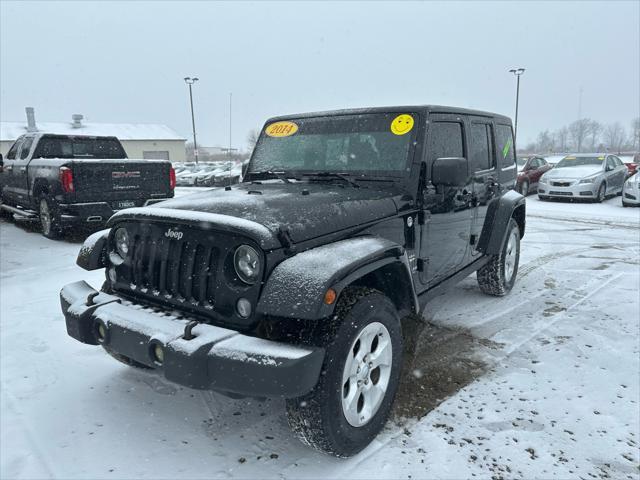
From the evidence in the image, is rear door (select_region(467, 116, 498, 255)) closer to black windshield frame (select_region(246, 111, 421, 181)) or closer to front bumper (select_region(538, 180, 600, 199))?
black windshield frame (select_region(246, 111, 421, 181))

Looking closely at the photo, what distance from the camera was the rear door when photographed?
432 cm

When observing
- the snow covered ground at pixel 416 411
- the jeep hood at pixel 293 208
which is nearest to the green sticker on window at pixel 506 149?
Result: the snow covered ground at pixel 416 411

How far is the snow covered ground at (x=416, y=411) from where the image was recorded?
252 cm

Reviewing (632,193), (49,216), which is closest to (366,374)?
(49,216)

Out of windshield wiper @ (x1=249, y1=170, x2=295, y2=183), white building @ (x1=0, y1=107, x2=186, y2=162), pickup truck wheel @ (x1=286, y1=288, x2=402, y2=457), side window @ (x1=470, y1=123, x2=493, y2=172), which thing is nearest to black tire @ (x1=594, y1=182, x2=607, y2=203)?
side window @ (x1=470, y1=123, x2=493, y2=172)

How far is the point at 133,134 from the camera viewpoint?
52.4 m

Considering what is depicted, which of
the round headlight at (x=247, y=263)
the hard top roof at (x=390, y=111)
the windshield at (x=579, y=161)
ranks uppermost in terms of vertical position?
the hard top roof at (x=390, y=111)

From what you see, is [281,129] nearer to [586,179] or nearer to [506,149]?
[506,149]

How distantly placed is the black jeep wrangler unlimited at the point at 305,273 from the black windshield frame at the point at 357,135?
0.01m

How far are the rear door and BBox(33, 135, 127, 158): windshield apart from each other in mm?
7819

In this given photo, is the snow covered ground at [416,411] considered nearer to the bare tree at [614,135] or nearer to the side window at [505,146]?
the side window at [505,146]

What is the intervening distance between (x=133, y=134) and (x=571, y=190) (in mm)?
48065

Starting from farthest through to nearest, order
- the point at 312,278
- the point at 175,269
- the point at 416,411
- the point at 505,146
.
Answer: the point at 505,146 < the point at 416,411 < the point at 175,269 < the point at 312,278

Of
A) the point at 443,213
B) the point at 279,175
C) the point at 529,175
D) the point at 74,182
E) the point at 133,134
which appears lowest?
the point at 529,175
